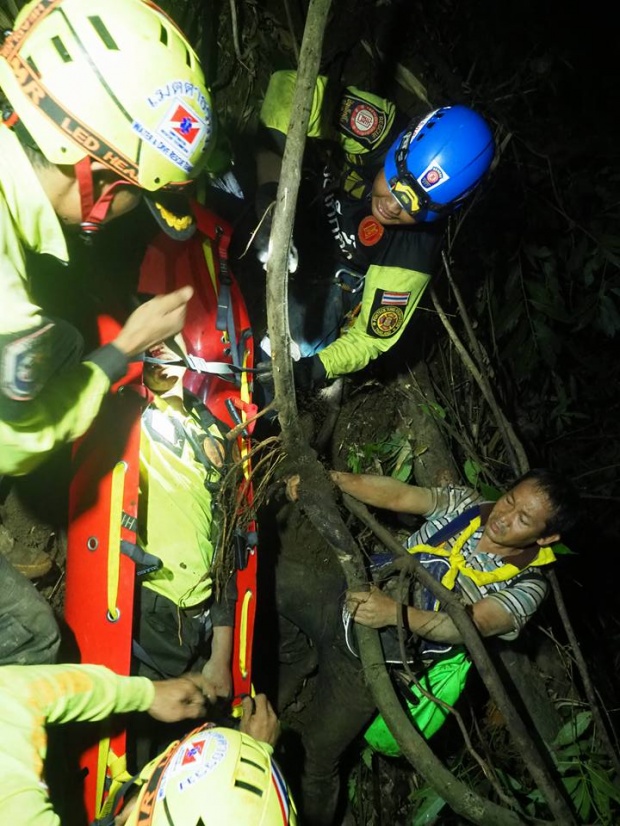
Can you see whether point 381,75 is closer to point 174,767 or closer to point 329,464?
point 329,464

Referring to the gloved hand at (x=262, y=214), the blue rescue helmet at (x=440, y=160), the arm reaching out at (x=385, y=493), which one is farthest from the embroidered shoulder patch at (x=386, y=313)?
the arm reaching out at (x=385, y=493)

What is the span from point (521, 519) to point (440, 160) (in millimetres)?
2214

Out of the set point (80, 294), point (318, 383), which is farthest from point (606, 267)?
point (80, 294)

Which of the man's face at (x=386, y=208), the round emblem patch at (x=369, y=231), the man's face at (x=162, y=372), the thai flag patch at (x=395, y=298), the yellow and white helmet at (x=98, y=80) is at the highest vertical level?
the yellow and white helmet at (x=98, y=80)

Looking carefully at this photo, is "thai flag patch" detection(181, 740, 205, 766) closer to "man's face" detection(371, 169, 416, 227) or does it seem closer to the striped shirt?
the striped shirt

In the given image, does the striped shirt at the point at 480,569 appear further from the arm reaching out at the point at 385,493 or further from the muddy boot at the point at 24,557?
the muddy boot at the point at 24,557

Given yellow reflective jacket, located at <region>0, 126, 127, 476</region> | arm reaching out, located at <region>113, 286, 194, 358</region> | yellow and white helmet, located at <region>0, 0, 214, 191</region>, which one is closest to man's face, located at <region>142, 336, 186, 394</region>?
arm reaching out, located at <region>113, 286, 194, 358</region>

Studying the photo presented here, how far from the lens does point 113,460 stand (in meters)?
2.74

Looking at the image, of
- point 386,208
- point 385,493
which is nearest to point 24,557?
point 385,493

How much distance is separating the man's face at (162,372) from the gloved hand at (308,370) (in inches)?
35.3

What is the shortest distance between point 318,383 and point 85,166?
230cm

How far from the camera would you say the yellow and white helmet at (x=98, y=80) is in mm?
2066

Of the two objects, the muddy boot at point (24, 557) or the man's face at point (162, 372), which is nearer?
the man's face at point (162, 372)

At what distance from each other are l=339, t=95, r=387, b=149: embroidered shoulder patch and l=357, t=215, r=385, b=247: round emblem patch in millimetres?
604
